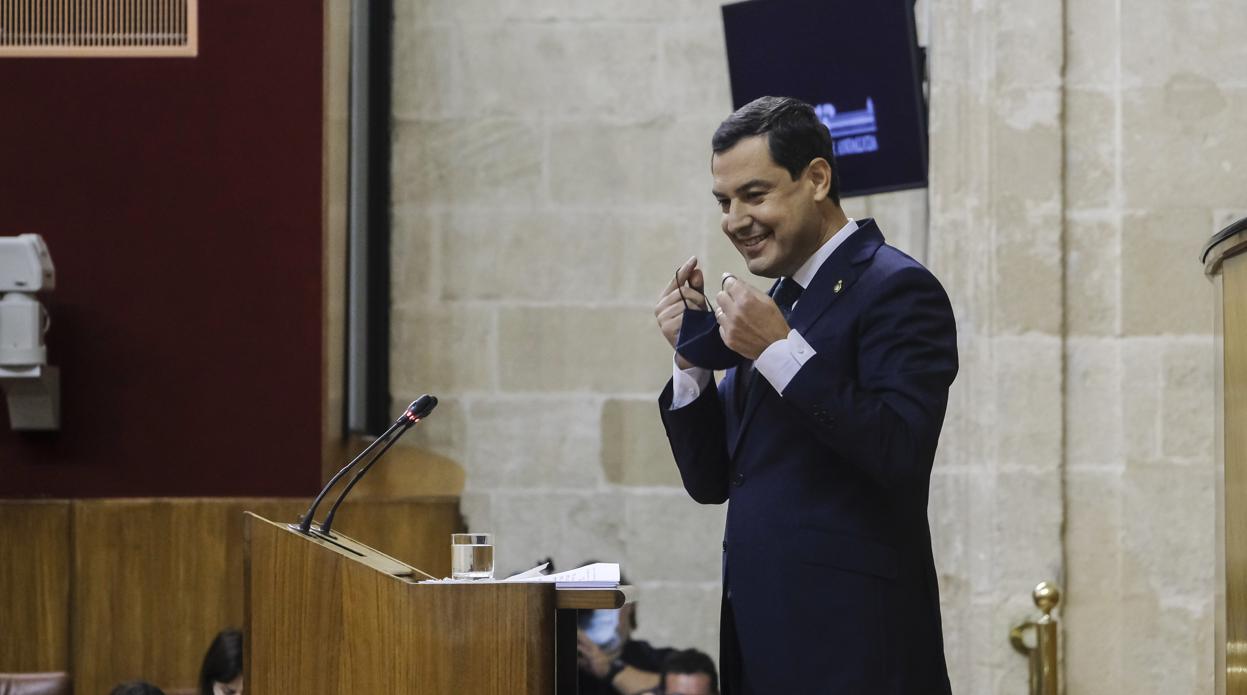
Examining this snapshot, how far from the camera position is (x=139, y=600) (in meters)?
4.53

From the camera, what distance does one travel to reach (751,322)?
2.16m

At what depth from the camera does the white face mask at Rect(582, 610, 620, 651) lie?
4980mm

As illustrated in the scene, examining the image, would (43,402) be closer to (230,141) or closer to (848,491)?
(230,141)

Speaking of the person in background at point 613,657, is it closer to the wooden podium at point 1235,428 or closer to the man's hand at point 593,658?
the man's hand at point 593,658

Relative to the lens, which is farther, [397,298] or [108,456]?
[397,298]

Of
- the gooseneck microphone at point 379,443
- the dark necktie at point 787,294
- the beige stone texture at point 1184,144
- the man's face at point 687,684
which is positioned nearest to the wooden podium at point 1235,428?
the dark necktie at point 787,294

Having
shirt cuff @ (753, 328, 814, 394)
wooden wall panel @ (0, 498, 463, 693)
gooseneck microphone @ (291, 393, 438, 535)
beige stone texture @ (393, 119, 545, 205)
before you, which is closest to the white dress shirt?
shirt cuff @ (753, 328, 814, 394)

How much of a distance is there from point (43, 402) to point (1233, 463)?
3.31 meters

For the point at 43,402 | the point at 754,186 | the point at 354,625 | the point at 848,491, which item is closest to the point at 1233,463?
the point at 848,491

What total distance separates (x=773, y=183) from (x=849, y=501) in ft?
1.59

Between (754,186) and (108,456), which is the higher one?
(754,186)

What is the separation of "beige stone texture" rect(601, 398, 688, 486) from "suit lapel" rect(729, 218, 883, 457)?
9.90 feet

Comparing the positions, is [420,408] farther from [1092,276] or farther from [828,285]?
[1092,276]

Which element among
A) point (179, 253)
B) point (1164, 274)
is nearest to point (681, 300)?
point (179, 253)
